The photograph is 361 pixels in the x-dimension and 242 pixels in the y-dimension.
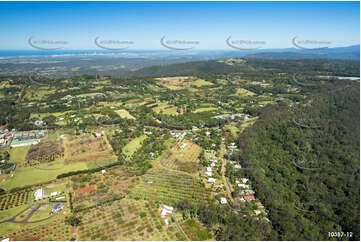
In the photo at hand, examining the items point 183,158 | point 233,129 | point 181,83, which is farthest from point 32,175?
point 181,83

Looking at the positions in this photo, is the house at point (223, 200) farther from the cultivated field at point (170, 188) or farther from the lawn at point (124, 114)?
the lawn at point (124, 114)

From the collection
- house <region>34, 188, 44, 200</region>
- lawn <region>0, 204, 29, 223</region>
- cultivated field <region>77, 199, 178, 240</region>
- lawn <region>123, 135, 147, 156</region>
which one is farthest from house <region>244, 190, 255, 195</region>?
lawn <region>0, 204, 29, 223</region>

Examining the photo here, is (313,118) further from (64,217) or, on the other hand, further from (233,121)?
(64,217)

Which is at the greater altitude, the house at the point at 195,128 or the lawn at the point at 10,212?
the house at the point at 195,128

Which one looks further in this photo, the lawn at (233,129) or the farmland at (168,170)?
the lawn at (233,129)

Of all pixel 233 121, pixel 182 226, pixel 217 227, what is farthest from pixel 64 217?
pixel 233 121

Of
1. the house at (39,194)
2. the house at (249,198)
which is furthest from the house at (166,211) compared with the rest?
the house at (39,194)

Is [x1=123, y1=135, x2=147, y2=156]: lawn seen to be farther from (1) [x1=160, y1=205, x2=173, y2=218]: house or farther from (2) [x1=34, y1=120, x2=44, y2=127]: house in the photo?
(2) [x1=34, y1=120, x2=44, y2=127]: house
